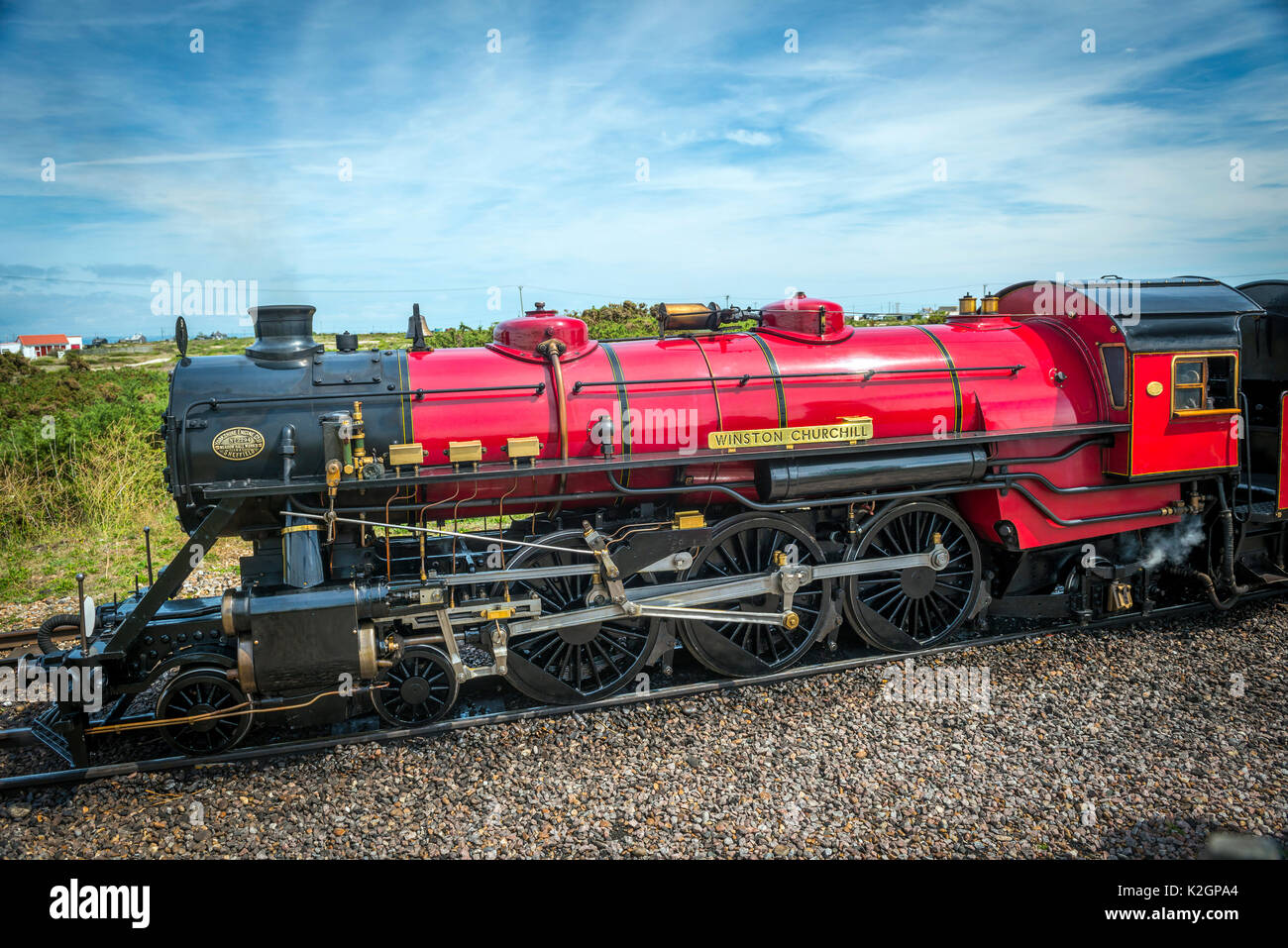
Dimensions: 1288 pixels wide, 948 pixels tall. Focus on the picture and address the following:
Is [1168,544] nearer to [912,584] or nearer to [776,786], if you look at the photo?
[912,584]

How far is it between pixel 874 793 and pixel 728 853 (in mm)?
1143

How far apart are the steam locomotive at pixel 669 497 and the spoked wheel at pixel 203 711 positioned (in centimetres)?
2

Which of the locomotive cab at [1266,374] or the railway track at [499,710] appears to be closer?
the railway track at [499,710]

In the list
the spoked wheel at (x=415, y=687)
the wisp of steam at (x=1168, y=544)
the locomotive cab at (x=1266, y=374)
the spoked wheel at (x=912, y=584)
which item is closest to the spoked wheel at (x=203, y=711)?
the spoked wheel at (x=415, y=687)

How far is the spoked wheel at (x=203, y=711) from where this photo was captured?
5.62 meters

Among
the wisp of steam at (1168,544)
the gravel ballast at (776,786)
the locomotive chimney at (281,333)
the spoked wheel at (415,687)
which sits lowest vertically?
the gravel ballast at (776,786)

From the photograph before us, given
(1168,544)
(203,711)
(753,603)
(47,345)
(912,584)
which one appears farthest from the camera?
(47,345)

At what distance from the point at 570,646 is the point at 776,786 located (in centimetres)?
200

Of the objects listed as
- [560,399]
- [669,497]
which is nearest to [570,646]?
[669,497]

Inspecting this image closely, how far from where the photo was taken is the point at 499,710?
6453 millimetres

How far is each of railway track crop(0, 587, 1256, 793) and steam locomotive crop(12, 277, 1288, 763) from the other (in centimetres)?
13

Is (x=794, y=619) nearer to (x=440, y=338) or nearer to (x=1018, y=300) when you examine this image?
(x=1018, y=300)

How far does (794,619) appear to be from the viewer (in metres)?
6.80

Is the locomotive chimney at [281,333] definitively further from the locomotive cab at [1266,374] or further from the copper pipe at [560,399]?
the locomotive cab at [1266,374]
